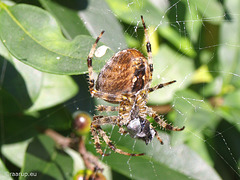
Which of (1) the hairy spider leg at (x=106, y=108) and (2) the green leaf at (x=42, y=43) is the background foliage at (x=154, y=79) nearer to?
(2) the green leaf at (x=42, y=43)

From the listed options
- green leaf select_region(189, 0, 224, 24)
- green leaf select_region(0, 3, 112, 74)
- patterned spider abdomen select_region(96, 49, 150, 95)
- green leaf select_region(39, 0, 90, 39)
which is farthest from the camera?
green leaf select_region(189, 0, 224, 24)

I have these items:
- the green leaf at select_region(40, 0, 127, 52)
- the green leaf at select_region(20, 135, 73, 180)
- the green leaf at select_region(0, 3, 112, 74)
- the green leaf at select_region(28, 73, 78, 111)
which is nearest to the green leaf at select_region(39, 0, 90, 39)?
the green leaf at select_region(40, 0, 127, 52)

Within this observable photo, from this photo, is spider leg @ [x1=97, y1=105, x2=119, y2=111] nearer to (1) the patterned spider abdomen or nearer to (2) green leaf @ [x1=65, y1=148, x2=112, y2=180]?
(1) the patterned spider abdomen

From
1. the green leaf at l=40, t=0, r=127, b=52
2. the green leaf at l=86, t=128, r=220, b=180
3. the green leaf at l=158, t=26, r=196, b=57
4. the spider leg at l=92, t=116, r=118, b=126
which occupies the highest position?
the green leaf at l=40, t=0, r=127, b=52

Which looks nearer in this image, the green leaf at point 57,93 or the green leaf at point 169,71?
the green leaf at point 57,93

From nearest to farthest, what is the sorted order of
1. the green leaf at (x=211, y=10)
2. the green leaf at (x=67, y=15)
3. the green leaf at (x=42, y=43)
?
the green leaf at (x=42, y=43)
the green leaf at (x=67, y=15)
the green leaf at (x=211, y=10)

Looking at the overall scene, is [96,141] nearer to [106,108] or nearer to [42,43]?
[106,108]

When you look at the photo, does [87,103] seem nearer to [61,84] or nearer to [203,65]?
[61,84]

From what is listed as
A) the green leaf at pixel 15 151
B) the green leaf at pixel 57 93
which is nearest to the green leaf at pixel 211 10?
the green leaf at pixel 57 93
